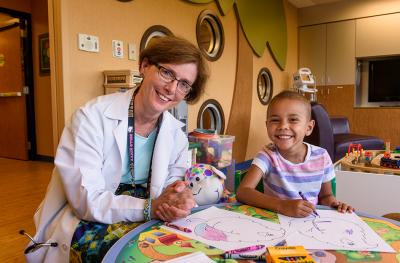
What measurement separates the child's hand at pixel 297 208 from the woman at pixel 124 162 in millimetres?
246

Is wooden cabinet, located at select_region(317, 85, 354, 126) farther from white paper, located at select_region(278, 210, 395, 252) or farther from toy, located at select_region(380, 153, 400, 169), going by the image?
white paper, located at select_region(278, 210, 395, 252)

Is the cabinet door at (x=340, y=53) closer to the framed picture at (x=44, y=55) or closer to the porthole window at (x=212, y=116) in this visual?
the porthole window at (x=212, y=116)

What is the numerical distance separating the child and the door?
14.2 ft

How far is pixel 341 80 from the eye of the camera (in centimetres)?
546

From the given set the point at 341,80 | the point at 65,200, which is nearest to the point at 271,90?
the point at 341,80

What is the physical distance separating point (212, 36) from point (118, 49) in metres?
1.60

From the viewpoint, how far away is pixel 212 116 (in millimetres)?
3865


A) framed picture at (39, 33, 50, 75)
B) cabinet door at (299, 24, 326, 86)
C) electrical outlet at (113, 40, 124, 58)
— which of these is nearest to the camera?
electrical outlet at (113, 40, 124, 58)

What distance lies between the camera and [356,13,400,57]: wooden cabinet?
5004 mm

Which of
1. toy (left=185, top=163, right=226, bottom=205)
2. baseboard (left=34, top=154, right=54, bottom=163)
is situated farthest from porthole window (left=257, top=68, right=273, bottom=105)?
toy (left=185, top=163, right=226, bottom=205)

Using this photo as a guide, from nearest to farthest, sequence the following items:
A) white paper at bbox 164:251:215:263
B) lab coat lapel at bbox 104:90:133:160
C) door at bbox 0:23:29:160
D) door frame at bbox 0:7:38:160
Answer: white paper at bbox 164:251:215:263
lab coat lapel at bbox 104:90:133:160
door frame at bbox 0:7:38:160
door at bbox 0:23:29:160

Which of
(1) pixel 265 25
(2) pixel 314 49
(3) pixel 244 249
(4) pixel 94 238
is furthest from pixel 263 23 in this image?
(3) pixel 244 249

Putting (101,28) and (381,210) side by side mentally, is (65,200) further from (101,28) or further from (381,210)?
(101,28)

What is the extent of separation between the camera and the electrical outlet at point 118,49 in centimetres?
256
